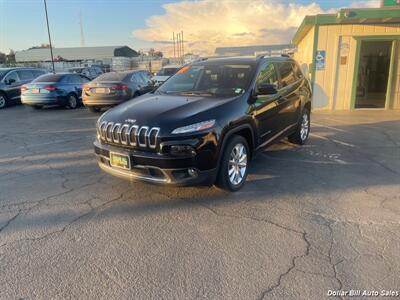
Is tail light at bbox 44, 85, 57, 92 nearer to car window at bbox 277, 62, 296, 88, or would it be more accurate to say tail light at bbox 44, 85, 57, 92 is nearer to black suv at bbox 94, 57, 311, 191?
black suv at bbox 94, 57, 311, 191

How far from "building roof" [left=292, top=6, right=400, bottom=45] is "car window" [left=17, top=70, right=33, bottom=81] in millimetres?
12407

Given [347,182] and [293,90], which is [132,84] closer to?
[293,90]

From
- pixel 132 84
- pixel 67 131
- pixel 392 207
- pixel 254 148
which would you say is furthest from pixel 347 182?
pixel 132 84

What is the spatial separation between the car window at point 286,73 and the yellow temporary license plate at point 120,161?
3.07 metres

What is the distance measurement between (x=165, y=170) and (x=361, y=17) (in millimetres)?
9249

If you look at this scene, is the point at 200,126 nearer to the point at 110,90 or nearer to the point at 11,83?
the point at 110,90

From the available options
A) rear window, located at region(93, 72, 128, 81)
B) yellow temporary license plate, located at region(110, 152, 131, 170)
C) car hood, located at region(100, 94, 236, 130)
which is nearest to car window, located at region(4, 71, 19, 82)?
rear window, located at region(93, 72, 128, 81)

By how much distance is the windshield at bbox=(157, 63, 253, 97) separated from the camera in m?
4.63

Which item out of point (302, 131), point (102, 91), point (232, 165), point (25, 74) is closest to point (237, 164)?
point (232, 165)

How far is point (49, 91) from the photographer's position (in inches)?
485

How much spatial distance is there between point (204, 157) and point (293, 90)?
3.03 m

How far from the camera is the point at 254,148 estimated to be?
15.2ft

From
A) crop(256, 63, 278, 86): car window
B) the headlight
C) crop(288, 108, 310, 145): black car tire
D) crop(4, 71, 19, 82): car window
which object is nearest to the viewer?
the headlight

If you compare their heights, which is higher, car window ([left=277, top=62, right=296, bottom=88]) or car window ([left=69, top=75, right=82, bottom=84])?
car window ([left=277, top=62, right=296, bottom=88])
